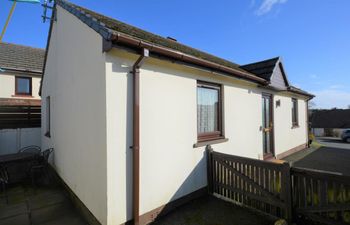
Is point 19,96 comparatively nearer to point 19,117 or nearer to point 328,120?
point 19,117

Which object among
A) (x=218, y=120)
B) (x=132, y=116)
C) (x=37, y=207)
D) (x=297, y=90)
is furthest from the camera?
(x=297, y=90)

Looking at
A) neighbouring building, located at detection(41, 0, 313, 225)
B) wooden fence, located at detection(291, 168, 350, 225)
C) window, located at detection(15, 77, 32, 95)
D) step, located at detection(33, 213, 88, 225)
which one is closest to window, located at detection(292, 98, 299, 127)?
neighbouring building, located at detection(41, 0, 313, 225)

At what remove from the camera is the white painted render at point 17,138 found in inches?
302

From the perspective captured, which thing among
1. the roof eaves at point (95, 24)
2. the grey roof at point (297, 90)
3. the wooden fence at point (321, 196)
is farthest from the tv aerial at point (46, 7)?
the grey roof at point (297, 90)

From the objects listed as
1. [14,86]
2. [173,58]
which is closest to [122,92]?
[173,58]

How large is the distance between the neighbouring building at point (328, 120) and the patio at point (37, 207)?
125ft

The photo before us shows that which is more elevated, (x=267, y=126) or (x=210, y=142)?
(x=267, y=126)

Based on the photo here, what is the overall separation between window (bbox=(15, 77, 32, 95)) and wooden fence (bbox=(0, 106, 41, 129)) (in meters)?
4.44

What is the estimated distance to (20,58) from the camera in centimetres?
1278

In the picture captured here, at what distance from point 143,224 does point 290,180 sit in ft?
9.40

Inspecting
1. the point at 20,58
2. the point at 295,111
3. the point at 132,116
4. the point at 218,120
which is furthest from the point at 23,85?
the point at 295,111

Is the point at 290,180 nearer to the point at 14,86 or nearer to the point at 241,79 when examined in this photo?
the point at 241,79

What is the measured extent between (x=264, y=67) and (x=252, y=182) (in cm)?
576

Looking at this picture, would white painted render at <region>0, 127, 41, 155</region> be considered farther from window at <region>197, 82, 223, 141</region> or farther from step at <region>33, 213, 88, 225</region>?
window at <region>197, 82, 223, 141</region>
